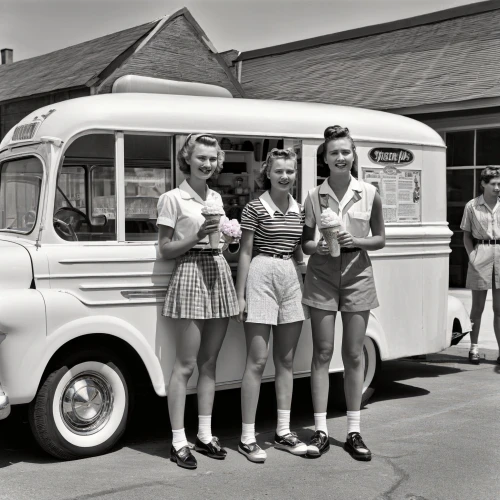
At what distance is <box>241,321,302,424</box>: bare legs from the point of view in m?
5.10

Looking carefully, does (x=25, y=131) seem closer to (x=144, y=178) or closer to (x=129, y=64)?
(x=144, y=178)

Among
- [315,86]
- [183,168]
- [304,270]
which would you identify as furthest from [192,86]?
[315,86]

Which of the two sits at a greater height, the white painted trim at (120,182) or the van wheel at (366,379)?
the white painted trim at (120,182)

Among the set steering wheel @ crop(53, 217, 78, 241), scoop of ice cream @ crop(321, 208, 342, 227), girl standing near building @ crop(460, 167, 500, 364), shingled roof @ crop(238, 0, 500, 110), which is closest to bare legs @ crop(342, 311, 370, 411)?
scoop of ice cream @ crop(321, 208, 342, 227)

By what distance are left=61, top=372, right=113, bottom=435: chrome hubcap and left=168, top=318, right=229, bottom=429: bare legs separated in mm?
455

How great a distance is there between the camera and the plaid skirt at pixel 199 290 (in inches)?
195

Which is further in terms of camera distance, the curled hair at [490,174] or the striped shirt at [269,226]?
the curled hair at [490,174]

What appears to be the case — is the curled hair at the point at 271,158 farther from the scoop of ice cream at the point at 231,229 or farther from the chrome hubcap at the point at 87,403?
the chrome hubcap at the point at 87,403

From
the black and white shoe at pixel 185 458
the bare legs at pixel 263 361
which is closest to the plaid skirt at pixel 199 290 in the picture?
the bare legs at pixel 263 361

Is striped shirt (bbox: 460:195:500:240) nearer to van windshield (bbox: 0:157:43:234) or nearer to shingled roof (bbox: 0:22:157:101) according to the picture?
van windshield (bbox: 0:157:43:234)

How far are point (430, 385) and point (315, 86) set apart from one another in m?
11.7

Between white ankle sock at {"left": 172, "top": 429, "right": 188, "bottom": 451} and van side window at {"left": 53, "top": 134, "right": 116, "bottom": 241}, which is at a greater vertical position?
van side window at {"left": 53, "top": 134, "right": 116, "bottom": 241}

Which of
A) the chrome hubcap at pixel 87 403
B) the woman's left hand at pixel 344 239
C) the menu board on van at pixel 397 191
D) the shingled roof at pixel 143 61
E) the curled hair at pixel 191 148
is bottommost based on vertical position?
the chrome hubcap at pixel 87 403

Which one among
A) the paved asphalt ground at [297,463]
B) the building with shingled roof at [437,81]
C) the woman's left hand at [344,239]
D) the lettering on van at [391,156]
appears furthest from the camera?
the building with shingled roof at [437,81]
